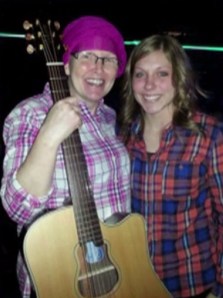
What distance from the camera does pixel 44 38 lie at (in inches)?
56.7

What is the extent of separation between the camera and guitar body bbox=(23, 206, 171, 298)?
1.28 meters

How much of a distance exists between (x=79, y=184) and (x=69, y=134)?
0.20 metres

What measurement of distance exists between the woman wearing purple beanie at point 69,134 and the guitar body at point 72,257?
0.07m

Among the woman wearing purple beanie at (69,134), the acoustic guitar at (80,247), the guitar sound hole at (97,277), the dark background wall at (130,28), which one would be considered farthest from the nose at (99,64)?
the dark background wall at (130,28)

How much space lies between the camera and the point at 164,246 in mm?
1588

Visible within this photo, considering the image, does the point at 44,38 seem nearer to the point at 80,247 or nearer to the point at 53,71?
the point at 53,71

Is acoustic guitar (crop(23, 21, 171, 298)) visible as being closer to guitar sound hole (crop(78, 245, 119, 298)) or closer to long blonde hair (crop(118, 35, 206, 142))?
guitar sound hole (crop(78, 245, 119, 298))

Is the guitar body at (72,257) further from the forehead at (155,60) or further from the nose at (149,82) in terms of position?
the forehead at (155,60)

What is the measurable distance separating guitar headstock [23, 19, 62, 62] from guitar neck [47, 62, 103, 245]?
9 centimetres

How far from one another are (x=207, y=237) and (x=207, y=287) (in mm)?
210

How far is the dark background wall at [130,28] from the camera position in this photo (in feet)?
14.1

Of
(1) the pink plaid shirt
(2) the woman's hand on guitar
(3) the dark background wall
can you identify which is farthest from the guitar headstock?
(3) the dark background wall

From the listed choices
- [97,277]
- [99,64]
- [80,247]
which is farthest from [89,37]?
[97,277]

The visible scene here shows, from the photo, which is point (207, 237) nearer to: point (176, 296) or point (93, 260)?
point (176, 296)
